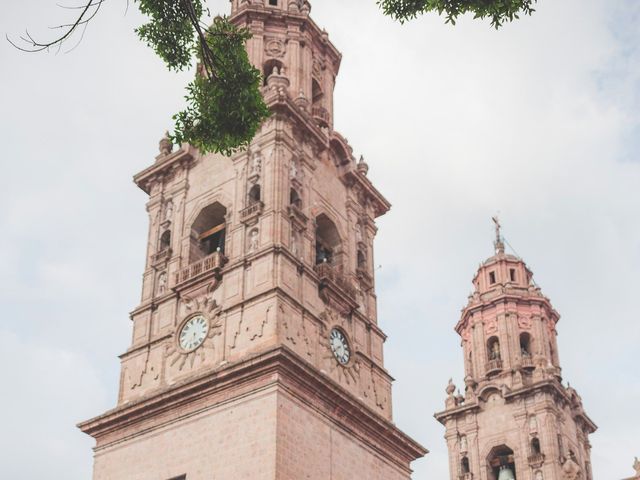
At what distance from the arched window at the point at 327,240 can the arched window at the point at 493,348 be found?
19.6 metres

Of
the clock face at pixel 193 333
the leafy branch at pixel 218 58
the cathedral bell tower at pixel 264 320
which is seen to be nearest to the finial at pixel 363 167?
the cathedral bell tower at pixel 264 320

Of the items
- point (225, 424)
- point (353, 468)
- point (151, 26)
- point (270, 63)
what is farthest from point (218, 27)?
point (270, 63)

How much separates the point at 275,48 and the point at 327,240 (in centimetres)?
893

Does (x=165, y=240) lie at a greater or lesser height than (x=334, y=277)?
greater

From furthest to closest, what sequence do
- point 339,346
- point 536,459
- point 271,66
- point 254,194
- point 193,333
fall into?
point 536,459 < point 271,66 < point 254,194 < point 339,346 < point 193,333

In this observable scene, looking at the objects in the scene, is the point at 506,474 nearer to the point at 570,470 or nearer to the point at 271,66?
the point at 570,470

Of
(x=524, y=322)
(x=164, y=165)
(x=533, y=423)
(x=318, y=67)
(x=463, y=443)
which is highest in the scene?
(x=318, y=67)

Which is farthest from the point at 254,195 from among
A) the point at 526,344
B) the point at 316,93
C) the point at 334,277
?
the point at 526,344

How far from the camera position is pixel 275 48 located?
42.2m

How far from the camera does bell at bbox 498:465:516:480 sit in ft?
164

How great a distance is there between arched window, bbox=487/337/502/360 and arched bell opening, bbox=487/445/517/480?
532 centimetres

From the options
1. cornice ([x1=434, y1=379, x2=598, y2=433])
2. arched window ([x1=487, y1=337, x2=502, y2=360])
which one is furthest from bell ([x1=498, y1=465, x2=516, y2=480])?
arched window ([x1=487, y1=337, x2=502, y2=360])

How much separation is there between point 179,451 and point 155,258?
8.50 m

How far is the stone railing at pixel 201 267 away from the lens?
3469 cm
